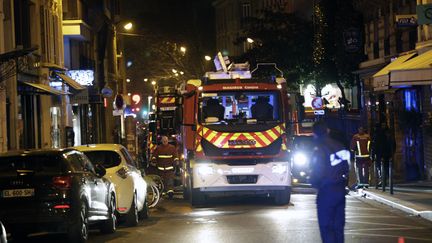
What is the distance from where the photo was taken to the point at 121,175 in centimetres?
1705

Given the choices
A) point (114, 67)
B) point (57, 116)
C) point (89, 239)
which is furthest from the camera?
point (114, 67)

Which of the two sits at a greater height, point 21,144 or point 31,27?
point 31,27

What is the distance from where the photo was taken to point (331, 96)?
1826 inches

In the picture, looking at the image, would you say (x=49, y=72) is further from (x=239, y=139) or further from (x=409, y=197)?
(x=409, y=197)

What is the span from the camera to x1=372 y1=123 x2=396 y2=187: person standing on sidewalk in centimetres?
2247

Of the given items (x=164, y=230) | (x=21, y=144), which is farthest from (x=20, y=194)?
(x=21, y=144)

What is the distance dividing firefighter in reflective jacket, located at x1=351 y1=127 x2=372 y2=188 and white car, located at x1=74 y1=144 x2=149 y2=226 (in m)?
9.26

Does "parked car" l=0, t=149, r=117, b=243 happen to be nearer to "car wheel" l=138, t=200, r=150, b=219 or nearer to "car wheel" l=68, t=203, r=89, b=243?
"car wheel" l=68, t=203, r=89, b=243

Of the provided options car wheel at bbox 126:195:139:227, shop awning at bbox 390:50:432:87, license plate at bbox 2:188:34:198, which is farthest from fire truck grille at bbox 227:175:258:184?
license plate at bbox 2:188:34:198

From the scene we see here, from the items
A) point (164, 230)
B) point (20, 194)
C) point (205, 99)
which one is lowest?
point (164, 230)

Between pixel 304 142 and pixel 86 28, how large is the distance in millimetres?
15170

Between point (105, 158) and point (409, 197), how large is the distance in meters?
8.02

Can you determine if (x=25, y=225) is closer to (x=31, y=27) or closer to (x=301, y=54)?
(x=31, y=27)

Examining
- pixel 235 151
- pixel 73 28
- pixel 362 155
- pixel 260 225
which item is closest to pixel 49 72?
pixel 73 28
